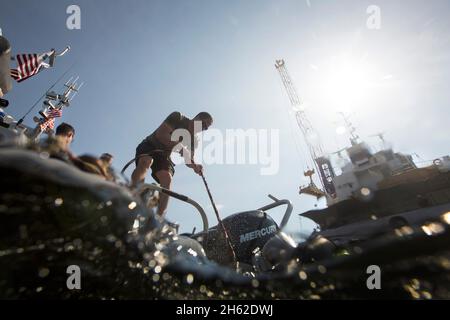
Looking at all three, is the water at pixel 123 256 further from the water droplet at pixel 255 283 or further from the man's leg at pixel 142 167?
the man's leg at pixel 142 167

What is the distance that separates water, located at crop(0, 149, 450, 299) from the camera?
1.02 m

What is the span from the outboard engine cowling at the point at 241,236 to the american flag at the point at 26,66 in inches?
481

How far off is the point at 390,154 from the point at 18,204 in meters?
40.7

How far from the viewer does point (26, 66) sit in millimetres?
11531

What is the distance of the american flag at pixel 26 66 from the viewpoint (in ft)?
36.6

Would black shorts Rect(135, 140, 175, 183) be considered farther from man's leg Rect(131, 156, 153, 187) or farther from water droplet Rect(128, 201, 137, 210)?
water droplet Rect(128, 201, 137, 210)

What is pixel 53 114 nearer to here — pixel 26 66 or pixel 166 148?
pixel 26 66

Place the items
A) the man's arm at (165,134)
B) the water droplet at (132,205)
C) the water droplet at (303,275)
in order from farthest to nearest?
the man's arm at (165,134)
the water droplet at (303,275)
the water droplet at (132,205)

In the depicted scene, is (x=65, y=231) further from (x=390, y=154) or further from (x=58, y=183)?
(x=390, y=154)

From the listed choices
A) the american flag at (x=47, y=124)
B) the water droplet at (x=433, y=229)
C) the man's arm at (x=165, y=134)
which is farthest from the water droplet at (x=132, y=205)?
the american flag at (x=47, y=124)

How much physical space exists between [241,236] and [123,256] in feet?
10.1

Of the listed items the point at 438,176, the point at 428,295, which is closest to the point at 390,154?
the point at 438,176

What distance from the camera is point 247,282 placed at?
4.85 feet

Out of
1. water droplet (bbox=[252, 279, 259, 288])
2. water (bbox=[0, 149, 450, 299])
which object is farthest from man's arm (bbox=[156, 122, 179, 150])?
water droplet (bbox=[252, 279, 259, 288])
